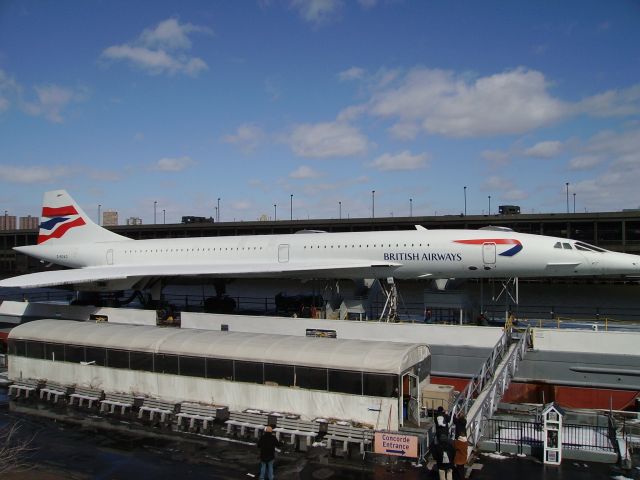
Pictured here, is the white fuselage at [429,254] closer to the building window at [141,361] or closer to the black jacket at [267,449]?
the building window at [141,361]

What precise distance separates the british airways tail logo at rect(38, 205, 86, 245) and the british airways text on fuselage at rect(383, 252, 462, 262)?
64.3 ft

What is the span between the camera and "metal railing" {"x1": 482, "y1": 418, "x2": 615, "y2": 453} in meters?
12.1

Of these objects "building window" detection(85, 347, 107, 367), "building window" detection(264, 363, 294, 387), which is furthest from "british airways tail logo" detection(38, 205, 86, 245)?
"building window" detection(264, 363, 294, 387)

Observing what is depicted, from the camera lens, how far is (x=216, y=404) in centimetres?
1412

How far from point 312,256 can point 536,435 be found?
1242 cm

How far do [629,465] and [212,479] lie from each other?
28.1 feet

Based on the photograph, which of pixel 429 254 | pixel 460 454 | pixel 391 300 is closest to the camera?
pixel 460 454

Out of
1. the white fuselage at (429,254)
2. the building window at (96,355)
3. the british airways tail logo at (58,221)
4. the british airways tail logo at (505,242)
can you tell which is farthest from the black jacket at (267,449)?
the british airways tail logo at (58,221)

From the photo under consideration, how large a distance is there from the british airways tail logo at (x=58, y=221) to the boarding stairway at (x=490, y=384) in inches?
989

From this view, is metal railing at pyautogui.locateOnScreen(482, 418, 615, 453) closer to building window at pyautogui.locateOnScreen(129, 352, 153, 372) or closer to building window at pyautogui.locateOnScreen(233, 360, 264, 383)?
building window at pyautogui.locateOnScreen(233, 360, 264, 383)

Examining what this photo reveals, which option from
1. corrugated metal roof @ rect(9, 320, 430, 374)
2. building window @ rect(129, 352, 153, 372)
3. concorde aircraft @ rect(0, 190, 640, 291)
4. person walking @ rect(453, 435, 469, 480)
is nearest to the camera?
person walking @ rect(453, 435, 469, 480)

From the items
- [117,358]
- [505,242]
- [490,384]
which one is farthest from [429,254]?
[117,358]

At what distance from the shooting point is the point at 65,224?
31.3 m

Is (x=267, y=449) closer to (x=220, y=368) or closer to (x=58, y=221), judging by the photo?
(x=220, y=368)
